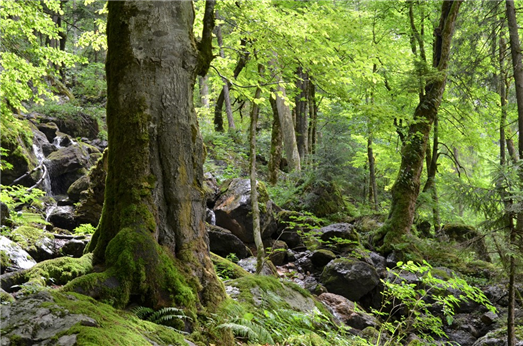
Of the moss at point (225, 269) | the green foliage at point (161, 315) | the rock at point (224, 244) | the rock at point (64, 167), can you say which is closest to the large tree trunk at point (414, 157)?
the rock at point (224, 244)

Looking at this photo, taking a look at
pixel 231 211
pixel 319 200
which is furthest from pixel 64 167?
pixel 319 200

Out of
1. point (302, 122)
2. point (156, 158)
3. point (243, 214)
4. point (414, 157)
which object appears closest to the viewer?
point (156, 158)

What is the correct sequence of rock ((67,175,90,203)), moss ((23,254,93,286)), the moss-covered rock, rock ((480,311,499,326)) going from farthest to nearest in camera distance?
rock ((67,175,90,203))
rock ((480,311,499,326))
moss ((23,254,93,286))
the moss-covered rock

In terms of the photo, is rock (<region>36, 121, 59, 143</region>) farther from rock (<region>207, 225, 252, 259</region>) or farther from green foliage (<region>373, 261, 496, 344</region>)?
green foliage (<region>373, 261, 496, 344</region>)

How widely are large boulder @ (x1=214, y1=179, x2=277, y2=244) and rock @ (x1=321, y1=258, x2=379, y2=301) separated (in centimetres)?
244

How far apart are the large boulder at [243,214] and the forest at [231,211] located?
5 cm

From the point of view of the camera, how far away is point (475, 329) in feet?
25.3

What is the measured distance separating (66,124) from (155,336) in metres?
19.3

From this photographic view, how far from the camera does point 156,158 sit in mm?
3779

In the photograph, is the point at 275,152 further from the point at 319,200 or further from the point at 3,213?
the point at 3,213

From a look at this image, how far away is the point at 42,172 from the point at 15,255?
8.52 m

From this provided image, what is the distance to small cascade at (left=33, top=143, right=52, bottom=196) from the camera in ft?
41.5

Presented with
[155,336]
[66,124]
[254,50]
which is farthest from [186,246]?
[66,124]

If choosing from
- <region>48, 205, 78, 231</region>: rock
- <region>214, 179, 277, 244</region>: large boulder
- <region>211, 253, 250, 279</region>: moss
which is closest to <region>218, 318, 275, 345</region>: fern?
<region>211, 253, 250, 279</region>: moss
